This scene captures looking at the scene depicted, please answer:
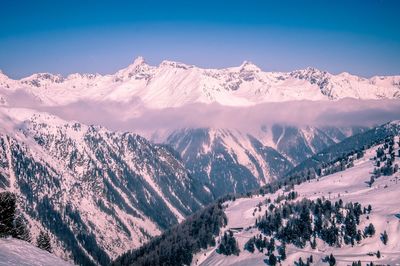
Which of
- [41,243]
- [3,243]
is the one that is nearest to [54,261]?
[3,243]

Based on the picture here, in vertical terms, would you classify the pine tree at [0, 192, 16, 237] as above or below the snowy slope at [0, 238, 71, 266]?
above

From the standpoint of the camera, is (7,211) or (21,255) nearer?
(21,255)

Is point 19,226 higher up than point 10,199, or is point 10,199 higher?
point 10,199

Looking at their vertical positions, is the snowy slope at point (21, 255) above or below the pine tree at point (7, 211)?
below

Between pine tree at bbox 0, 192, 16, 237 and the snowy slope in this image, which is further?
pine tree at bbox 0, 192, 16, 237

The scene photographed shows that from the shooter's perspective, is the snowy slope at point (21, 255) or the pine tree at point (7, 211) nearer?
the snowy slope at point (21, 255)

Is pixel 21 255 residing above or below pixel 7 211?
below

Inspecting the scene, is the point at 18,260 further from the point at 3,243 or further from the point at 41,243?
the point at 41,243

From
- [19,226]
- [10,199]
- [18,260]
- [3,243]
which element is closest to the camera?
[18,260]
